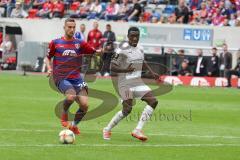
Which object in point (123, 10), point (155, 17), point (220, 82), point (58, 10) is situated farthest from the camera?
point (58, 10)

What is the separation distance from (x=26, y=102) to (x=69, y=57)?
8.05 metres

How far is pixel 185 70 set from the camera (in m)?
35.3

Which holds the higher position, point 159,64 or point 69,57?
point 69,57

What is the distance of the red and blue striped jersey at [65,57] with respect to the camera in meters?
15.9

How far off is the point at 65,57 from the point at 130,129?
2650mm

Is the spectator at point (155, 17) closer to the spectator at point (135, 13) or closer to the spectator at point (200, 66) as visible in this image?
the spectator at point (135, 13)

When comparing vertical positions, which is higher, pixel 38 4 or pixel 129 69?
pixel 129 69

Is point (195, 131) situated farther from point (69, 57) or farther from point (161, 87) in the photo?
point (161, 87)

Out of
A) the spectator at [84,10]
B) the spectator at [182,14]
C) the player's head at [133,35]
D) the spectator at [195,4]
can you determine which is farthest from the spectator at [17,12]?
the player's head at [133,35]

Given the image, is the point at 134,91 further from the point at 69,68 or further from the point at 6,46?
the point at 6,46

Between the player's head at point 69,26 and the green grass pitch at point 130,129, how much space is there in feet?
6.86

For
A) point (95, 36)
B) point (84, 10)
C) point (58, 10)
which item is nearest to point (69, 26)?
point (95, 36)

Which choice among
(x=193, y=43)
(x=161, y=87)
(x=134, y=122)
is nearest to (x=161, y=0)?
(x=193, y=43)

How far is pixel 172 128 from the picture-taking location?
1789 centimetres
